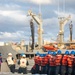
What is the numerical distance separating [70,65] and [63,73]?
0.70 meters

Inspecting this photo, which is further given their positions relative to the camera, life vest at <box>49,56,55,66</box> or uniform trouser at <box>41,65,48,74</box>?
uniform trouser at <box>41,65,48,74</box>

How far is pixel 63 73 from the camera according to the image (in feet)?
74.8

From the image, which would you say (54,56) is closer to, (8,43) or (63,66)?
(63,66)

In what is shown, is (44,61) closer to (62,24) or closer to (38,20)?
(38,20)

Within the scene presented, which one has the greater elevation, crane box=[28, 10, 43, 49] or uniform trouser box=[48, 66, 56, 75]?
crane box=[28, 10, 43, 49]

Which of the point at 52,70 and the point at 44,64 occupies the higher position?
the point at 44,64

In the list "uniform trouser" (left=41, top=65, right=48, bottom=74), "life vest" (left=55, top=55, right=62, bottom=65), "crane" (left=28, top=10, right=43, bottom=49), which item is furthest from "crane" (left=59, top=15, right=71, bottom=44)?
"life vest" (left=55, top=55, right=62, bottom=65)

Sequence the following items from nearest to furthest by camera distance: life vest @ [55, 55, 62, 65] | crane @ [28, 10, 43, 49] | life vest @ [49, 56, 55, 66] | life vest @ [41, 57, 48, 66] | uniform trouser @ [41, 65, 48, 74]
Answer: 1. life vest @ [55, 55, 62, 65]
2. life vest @ [49, 56, 55, 66]
3. life vest @ [41, 57, 48, 66]
4. uniform trouser @ [41, 65, 48, 74]
5. crane @ [28, 10, 43, 49]

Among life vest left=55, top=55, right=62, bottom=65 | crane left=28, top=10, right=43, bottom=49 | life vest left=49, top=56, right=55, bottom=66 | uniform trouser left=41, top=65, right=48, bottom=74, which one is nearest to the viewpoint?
life vest left=55, top=55, right=62, bottom=65

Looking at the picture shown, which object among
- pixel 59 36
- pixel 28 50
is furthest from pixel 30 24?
pixel 59 36

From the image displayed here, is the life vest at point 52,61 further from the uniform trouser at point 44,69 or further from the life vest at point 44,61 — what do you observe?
the uniform trouser at point 44,69

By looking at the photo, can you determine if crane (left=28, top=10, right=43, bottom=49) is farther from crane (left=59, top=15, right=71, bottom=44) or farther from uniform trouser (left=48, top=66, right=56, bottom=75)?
uniform trouser (left=48, top=66, right=56, bottom=75)

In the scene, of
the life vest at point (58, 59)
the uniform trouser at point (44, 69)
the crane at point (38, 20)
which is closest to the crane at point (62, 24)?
the crane at point (38, 20)

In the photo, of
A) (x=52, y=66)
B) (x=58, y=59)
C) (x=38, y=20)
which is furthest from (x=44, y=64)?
(x=38, y=20)
